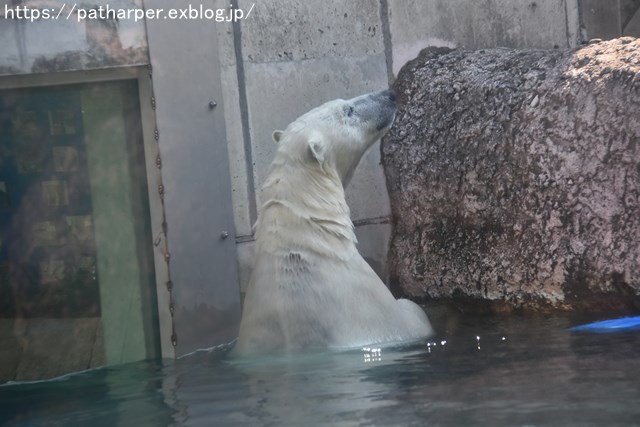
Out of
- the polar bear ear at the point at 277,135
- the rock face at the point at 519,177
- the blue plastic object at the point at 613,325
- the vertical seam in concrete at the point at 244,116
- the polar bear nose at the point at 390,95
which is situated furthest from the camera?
the vertical seam in concrete at the point at 244,116

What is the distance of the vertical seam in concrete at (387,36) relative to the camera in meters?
6.02

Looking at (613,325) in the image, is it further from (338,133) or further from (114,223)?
(114,223)

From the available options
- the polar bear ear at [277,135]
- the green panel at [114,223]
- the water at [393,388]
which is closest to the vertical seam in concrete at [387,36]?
the polar bear ear at [277,135]

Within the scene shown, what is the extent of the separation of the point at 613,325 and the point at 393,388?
4.54 ft

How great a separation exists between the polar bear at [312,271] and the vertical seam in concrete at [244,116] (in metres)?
0.62

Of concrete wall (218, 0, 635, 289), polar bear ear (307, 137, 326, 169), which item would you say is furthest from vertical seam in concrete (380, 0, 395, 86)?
polar bear ear (307, 137, 326, 169)

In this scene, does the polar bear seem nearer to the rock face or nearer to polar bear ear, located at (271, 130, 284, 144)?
polar bear ear, located at (271, 130, 284, 144)

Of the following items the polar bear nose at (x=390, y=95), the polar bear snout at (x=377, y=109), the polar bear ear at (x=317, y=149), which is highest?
the polar bear nose at (x=390, y=95)

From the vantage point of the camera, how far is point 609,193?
464cm

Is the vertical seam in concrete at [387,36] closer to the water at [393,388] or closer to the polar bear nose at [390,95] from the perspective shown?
the polar bear nose at [390,95]

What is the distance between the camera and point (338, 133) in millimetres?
5020

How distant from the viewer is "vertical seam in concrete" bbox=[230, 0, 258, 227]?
560cm

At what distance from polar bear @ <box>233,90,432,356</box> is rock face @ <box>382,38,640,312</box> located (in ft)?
2.19

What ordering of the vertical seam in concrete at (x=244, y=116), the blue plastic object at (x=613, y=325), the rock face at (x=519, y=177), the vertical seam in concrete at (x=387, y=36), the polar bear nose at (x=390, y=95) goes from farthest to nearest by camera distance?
the vertical seam in concrete at (x=387, y=36) < the vertical seam in concrete at (x=244, y=116) < the polar bear nose at (x=390, y=95) < the rock face at (x=519, y=177) < the blue plastic object at (x=613, y=325)
